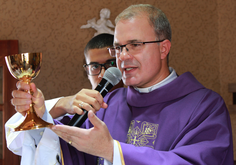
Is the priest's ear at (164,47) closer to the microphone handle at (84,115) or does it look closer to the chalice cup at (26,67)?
Answer: the microphone handle at (84,115)

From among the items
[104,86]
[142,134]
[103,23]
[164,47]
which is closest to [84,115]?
[104,86]

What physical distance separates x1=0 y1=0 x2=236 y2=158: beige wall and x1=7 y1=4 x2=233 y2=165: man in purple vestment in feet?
7.93

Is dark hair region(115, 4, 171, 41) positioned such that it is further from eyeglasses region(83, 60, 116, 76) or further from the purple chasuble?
eyeglasses region(83, 60, 116, 76)

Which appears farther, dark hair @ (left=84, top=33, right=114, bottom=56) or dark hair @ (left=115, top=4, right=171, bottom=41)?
dark hair @ (left=84, top=33, right=114, bottom=56)

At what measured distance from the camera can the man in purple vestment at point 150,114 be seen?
1188 mm

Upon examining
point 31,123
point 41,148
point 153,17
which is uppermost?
point 153,17

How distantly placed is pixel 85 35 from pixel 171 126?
3.01m

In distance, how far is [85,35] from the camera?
4.18 metres

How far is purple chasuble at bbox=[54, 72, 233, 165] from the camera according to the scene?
1207mm

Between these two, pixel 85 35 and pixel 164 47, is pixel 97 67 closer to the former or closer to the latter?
pixel 164 47

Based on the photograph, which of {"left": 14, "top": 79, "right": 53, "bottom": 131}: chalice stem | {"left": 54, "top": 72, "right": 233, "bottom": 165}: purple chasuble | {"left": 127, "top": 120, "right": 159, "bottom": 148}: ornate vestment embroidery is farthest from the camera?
{"left": 127, "top": 120, "right": 159, "bottom": 148}: ornate vestment embroidery

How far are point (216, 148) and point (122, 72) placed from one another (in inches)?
26.0

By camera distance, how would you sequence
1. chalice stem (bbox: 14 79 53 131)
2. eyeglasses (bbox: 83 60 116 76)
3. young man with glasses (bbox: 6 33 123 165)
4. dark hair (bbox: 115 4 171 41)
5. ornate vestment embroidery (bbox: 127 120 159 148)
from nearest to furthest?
1. chalice stem (bbox: 14 79 53 131)
2. young man with glasses (bbox: 6 33 123 165)
3. ornate vestment embroidery (bbox: 127 120 159 148)
4. dark hair (bbox: 115 4 171 41)
5. eyeglasses (bbox: 83 60 116 76)

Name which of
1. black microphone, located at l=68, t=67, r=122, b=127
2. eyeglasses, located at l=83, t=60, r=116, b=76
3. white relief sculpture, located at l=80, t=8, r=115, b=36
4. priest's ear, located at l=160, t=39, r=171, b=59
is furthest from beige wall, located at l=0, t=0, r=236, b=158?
black microphone, located at l=68, t=67, r=122, b=127
